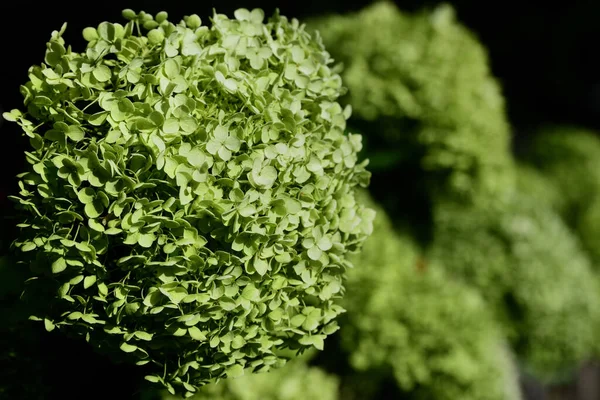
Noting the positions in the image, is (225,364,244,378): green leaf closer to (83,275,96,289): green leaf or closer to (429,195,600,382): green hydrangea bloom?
(83,275,96,289): green leaf

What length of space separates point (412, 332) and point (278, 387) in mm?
362

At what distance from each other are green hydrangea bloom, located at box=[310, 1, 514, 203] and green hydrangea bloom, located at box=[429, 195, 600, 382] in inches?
9.6

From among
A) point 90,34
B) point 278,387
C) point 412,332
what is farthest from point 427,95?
point 90,34

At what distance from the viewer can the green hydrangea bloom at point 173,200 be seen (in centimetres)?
63

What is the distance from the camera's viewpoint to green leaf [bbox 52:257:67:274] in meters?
0.62

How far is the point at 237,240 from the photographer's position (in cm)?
65

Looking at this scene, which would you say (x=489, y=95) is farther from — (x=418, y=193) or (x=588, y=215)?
(x=588, y=215)

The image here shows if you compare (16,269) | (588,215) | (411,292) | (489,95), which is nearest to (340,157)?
(16,269)

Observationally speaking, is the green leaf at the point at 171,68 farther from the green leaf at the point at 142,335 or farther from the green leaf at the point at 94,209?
the green leaf at the point at 142,335

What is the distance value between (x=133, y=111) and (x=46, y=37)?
79 centimetres

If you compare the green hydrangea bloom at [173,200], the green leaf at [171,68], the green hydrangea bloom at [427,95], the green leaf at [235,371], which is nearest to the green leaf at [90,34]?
the green hydrangea bloom at [173,200]

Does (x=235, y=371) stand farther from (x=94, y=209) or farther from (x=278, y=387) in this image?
(x=278, y=387)

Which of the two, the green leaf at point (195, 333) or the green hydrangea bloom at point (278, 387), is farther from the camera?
the green hydrangea bloom at point (278, 387)

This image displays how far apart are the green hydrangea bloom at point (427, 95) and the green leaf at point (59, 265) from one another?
84cm
